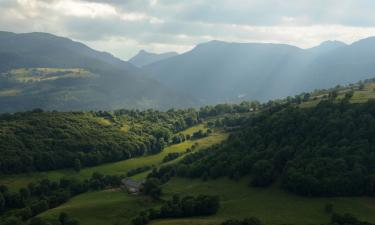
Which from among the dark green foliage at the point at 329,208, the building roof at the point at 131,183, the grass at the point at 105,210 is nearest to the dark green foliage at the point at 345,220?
the dark green foliage at the point at 329,208

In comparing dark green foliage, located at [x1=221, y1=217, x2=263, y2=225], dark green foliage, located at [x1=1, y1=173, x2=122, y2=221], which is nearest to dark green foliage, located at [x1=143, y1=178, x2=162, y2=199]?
dark green foliage, located at [x1=1, y1=173, x2=122, y2=221]

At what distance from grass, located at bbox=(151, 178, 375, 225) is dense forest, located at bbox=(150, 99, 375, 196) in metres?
4.11

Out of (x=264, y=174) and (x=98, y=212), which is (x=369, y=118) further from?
(x=98, y=212)

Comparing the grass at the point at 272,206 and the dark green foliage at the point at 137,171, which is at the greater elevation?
the grass at the point at 272,206

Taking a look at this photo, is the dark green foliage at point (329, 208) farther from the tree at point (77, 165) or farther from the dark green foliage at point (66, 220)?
the tree at point (77, 165)

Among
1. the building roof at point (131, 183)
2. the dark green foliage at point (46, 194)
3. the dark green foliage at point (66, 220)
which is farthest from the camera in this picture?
the building roof at point (131, 183)

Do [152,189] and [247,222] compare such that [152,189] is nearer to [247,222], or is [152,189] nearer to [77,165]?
[247,222]

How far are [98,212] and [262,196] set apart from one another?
47.2 metres

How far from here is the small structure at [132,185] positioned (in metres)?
140

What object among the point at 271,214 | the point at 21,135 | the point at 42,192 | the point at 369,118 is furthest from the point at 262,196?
the point at 21,135

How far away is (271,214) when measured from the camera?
103 m

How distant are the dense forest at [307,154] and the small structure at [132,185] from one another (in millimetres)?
9944

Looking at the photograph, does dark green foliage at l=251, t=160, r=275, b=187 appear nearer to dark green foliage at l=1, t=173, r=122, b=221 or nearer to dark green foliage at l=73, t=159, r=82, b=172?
dark green foliage at l=1, t=173, r=122, b=221

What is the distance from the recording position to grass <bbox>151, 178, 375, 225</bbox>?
325ft
